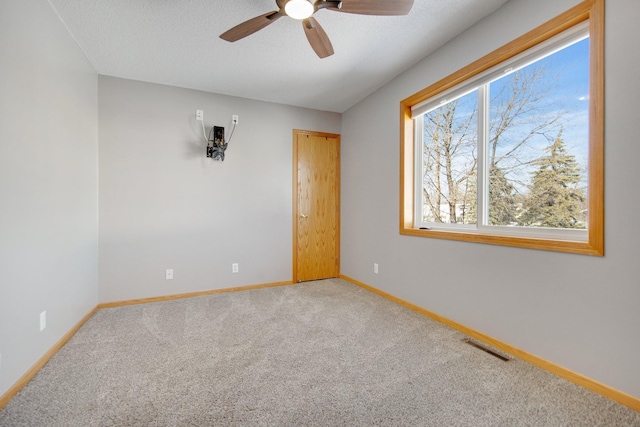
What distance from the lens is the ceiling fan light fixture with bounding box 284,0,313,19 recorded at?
1.69 meters

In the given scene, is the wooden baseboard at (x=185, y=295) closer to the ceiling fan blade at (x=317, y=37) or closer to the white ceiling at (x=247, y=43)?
the white ceiling at (x=247, y=43)

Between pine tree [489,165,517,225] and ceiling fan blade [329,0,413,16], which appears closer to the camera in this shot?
ceiling fan blade [329,0,413,16]

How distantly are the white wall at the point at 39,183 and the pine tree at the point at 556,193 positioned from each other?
3.22m

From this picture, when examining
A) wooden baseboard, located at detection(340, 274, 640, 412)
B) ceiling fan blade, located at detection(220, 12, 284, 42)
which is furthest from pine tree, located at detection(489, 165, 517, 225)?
ceiling fan blade, located at detection(220, 12, 284, 42)

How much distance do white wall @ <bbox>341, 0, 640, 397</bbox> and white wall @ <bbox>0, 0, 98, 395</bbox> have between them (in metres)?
2.95

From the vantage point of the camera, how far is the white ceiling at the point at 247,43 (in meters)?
2.04

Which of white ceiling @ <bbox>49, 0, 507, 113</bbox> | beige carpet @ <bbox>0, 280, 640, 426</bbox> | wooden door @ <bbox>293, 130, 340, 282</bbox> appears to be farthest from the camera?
wooden door @ <bbox>293, 130, 340, 282</bbox>

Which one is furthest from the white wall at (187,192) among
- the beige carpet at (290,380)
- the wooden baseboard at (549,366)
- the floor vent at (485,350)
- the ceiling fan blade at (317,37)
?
the floor vent at (485,350)

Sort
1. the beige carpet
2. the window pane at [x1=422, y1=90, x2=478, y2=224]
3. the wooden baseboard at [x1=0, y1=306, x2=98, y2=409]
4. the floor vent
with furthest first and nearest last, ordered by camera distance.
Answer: the window pane at [x1=422, y1=90, x2=478, y2=224] → the floor vent → the wooden baseboard at [x1=0, y1=306, x2=98, y2=409] → the beige carpet

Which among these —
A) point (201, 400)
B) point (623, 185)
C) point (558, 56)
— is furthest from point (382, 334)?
point (558, 56)

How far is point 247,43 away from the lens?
96.0 inches

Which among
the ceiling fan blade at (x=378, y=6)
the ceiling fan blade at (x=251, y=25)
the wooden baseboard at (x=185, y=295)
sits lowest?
the wooden baseboard at (x=185, y=295)

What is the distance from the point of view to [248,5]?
200 centimetres

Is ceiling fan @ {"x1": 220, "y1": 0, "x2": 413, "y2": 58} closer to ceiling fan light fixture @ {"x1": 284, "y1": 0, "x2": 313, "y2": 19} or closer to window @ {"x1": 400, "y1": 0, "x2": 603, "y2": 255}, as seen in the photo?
ceiling fan light fixture @ {"x1": 284, "y1": 0, "x2": 313, "y2": 19}
